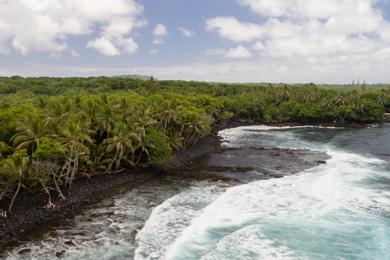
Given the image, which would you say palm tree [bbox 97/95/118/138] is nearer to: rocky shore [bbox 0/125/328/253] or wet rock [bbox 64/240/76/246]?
rocky shore [bbox 0/125/328/253]

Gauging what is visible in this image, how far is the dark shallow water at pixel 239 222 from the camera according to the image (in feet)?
114

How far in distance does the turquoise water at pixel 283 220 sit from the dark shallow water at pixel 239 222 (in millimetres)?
91

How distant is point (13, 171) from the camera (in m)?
39.5

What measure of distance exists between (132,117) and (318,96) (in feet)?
353

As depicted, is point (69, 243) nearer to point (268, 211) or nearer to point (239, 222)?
point (239, 222)

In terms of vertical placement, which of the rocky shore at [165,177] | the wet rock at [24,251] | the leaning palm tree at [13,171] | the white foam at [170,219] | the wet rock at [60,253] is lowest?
the wet rock at [24,251]

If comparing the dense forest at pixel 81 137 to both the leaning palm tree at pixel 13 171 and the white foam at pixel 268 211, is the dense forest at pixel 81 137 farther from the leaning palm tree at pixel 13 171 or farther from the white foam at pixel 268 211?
the white foam at pixel 268 211

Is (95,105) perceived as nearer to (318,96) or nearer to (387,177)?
(387,177)

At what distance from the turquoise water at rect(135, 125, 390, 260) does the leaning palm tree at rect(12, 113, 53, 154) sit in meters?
16.9

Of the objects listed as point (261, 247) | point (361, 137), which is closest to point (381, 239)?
point (261, 247)

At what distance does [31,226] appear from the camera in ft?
131

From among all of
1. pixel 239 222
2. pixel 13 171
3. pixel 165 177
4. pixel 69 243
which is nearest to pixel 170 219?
pixel 239 222

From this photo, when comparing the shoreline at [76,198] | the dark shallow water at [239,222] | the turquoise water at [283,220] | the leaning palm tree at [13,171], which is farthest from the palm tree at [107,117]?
the leaning palm tree at [13,171]

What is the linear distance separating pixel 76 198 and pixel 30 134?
9446mm
